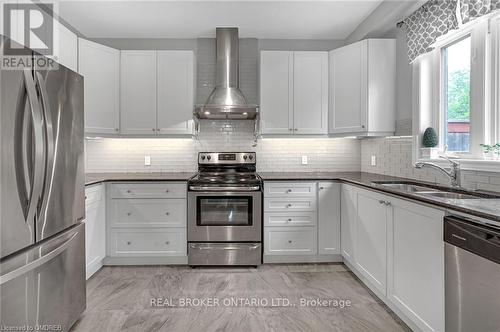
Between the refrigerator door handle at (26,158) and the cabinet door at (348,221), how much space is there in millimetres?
2371

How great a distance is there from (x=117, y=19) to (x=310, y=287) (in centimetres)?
326

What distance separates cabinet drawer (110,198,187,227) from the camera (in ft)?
9.80

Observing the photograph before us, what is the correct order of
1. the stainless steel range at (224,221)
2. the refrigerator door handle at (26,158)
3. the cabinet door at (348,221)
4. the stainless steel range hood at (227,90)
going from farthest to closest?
the stainless steel range hood at (227,90), the stainless steel range at (224,221), the cabinet door at (348,221), the refrigerator door handle at (26,158)

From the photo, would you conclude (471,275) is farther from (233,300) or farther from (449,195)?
(233,300)

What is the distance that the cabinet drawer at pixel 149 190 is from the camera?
2.98m

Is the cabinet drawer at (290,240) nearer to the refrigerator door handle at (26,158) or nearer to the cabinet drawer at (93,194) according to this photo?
the cabinet drawer at (93,194)

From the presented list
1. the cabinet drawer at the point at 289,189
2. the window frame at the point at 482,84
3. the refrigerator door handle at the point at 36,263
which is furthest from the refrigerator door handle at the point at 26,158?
the window frame at the point at 482,84

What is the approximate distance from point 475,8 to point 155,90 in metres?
2.88

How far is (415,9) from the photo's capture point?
8.38ft

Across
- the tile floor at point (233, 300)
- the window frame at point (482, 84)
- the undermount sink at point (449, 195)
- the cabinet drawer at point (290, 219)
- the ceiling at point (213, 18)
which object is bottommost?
the tile floor at point (233, 300)

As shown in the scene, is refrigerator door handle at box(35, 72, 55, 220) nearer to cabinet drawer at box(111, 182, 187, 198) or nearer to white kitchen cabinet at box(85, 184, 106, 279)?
white kitchen cabinet at box(85, 184, 106, 279)

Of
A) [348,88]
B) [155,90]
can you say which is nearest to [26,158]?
[155,90]

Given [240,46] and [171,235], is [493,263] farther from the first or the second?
[240,46]

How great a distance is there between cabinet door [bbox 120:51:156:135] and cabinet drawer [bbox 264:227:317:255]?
187 centimetres
